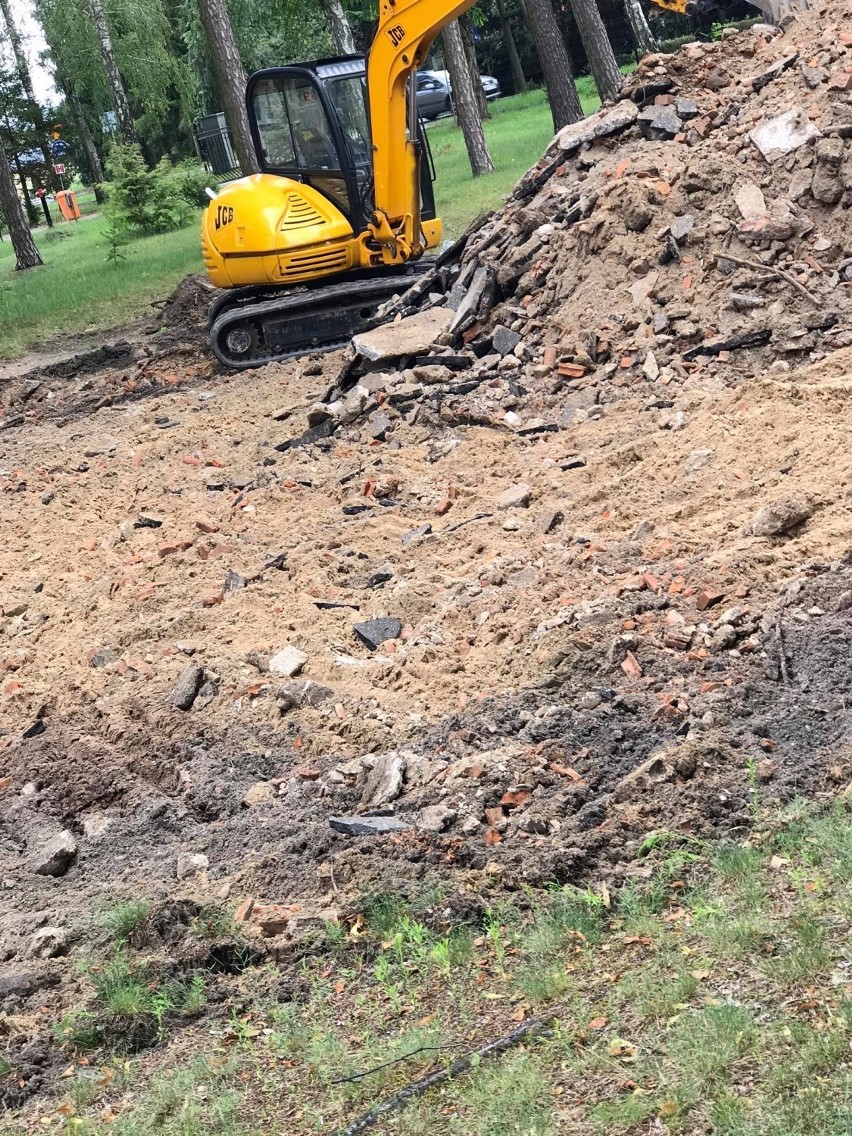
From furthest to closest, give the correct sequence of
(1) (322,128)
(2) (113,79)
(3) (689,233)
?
1. (2) (113,79)
2. (1) (322,128)
3. (3) (689,233)

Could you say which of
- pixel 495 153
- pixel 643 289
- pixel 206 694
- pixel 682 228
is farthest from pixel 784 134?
pixel 495 153

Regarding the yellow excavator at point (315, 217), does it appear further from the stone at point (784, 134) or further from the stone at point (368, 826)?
the stone at point (368, 826)

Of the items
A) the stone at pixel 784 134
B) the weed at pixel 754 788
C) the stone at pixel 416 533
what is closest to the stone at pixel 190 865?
the weed at pixel 754 788

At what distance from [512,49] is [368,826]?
139 feet

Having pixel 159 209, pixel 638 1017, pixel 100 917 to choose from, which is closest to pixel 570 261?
pixel 100 917

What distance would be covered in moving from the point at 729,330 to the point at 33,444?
7.06 m

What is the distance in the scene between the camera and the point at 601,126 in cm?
1157

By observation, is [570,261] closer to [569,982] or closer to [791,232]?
[791,232]

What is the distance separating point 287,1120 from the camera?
3.63 metres

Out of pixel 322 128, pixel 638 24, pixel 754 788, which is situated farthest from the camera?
pixel 638 24

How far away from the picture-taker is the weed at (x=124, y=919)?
15.5ft

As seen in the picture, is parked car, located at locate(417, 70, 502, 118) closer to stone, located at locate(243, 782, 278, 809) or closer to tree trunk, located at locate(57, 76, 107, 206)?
tree trunk, located at locate(57, 76, 107, 206)

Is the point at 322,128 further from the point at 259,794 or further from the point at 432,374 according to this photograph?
the point at 259,794

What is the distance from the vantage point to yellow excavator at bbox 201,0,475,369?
1338 cm
